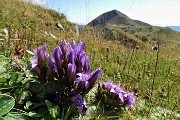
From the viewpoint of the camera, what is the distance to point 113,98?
91.6 inches

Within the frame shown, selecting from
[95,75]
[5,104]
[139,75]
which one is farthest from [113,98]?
[139,75]

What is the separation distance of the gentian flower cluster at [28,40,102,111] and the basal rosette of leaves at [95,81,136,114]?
0.81 ft

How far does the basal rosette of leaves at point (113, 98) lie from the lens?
7.56 ft

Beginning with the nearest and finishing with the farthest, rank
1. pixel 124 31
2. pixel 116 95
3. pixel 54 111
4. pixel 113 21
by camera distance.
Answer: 1. pixel 54 111
2. pixel 116 95
3. pixel 124 31
4. pixel 113 21

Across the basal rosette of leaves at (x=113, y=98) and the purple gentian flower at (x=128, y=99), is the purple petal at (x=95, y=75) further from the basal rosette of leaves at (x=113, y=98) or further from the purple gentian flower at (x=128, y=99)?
the purple gentian flower at (x=128, y=99)

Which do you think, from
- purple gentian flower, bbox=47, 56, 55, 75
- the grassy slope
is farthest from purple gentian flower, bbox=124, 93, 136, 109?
purple gentian flower, bbox=47, 56, 55, 75

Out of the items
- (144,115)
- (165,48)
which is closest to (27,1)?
(165,48)

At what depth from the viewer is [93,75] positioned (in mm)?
2084

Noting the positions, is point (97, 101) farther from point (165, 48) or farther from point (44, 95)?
point (165, 48)

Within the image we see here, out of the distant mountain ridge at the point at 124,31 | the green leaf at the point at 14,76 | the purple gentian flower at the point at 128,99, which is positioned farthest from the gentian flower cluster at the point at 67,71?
the distant mountain ridge at the point at 124,31

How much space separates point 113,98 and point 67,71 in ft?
1.54

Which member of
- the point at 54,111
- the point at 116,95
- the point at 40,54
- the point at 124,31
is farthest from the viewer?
the point at 124,31

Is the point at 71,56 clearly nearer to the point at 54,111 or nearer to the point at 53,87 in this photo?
the point at 53,87

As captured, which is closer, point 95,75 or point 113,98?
point 95,75
